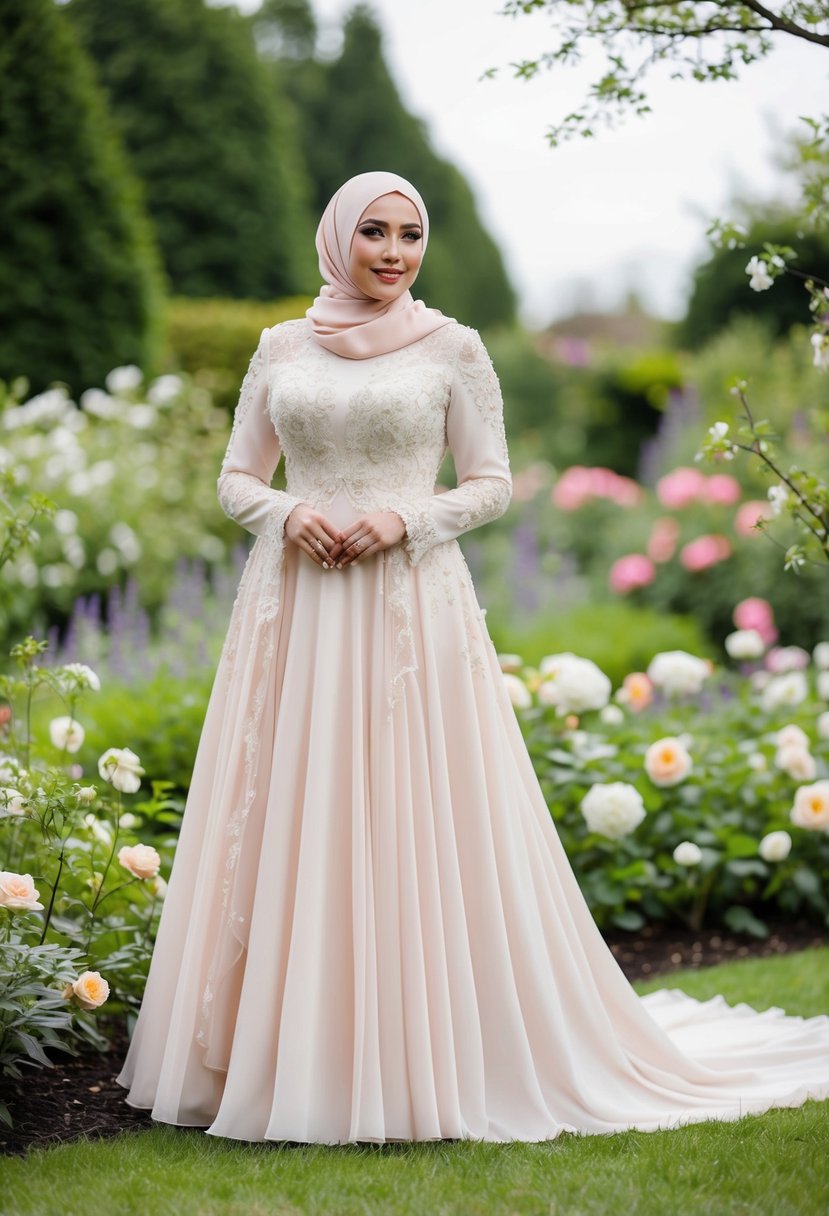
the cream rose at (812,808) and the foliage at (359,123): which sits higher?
the foliage at (359,123)

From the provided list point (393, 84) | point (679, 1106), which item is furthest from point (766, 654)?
point (393, 84)

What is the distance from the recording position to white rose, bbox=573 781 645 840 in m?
4.71

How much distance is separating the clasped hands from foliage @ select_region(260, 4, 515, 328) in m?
20.9

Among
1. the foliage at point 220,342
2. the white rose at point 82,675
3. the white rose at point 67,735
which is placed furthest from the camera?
the foliage at point 220,342

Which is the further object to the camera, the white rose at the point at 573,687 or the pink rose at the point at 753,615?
the pink rose at the point at 753,615

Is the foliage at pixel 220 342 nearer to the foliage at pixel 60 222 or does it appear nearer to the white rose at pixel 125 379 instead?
the foliage at pixel 60 222

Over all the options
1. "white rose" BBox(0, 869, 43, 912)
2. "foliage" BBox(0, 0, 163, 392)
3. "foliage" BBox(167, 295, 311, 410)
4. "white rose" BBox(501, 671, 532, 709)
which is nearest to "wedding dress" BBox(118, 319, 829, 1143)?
"white rose" BBox(0, 869, 43, 912)

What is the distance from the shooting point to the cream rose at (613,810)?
471cm

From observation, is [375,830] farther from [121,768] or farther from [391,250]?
[391,250]

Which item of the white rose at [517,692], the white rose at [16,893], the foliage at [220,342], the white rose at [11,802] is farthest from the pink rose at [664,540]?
the white rose at [16,893]

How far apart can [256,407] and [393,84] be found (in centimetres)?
2454

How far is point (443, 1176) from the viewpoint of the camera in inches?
110

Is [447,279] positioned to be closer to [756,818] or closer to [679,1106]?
[756,818]

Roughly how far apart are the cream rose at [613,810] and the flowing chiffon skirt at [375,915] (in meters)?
1.29
